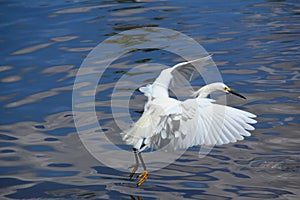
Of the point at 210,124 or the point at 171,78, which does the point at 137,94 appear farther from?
the point at 210,124

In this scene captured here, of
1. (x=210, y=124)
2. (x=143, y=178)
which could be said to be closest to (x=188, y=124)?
(x=210, y=124)

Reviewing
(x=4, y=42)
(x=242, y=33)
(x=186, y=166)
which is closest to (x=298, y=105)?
(x=186, y=166)

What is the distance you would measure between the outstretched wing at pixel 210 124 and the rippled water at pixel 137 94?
59 cm

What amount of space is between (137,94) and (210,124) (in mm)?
3135

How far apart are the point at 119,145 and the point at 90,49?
13.2ft

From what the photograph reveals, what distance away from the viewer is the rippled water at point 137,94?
6.79m

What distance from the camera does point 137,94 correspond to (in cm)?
942

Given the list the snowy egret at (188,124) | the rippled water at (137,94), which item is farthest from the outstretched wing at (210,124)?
the rippled water at (137,94)

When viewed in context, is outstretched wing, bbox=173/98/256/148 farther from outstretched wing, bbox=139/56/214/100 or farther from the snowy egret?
outstretched wing, bbox=139/56/214/100

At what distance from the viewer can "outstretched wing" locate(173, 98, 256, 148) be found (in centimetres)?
632

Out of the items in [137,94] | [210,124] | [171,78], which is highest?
[171,78]

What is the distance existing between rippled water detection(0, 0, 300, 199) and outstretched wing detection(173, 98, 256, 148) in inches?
23.4

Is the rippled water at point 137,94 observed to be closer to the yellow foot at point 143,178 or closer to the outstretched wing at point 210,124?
the yellow foot at point 143,178

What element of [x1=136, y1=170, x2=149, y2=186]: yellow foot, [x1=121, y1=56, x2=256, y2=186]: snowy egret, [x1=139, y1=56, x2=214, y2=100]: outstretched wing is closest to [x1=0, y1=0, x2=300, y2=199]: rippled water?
[x1=136, y1=170, x2=149, y2=186]: yellow foot
